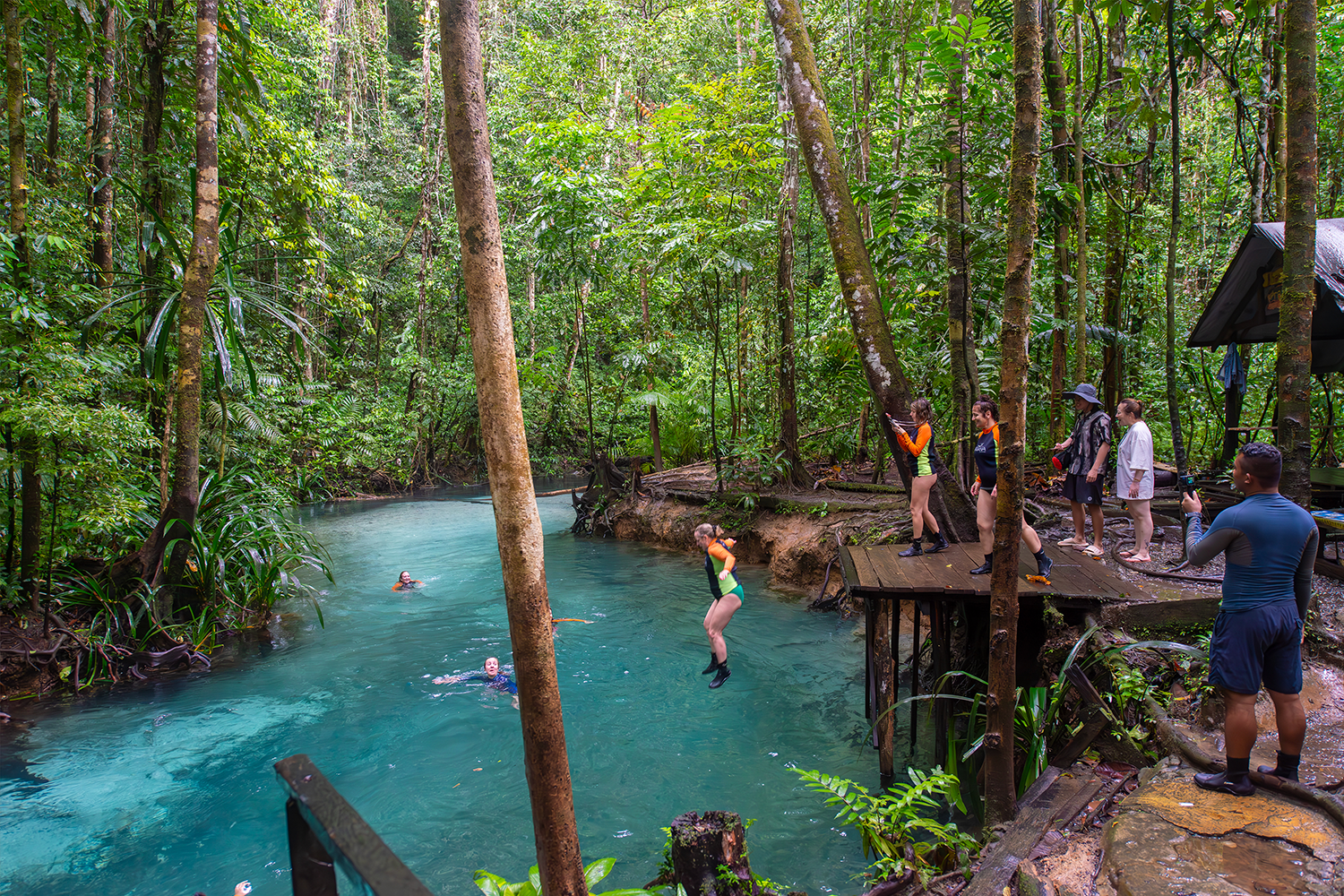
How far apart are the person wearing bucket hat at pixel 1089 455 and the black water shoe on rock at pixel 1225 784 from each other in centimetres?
331

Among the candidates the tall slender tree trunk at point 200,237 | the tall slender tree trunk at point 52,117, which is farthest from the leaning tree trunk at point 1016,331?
the tall slender tree trunk at point 52,117

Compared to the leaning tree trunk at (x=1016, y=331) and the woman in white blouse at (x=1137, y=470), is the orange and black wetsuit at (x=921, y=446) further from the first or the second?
the leaning tree trunk at (x=1016, y=331)

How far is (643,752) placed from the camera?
6.70m

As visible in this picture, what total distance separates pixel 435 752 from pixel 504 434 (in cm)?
546

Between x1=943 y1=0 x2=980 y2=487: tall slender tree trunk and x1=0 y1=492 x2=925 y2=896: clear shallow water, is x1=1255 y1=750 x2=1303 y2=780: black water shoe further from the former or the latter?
x1=943 y1=0 x2=980 y2=487: tall slender tree trunk

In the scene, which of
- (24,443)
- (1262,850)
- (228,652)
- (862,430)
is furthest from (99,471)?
(862,430)

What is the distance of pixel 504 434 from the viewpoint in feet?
8.13

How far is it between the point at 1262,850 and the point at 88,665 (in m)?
9.28

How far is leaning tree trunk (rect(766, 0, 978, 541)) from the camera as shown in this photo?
7.34 m

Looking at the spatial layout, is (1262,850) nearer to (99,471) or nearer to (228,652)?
(99,471)

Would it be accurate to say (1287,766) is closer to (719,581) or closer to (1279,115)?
(719,581)

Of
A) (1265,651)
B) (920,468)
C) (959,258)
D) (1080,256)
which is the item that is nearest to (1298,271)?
(1265,651)

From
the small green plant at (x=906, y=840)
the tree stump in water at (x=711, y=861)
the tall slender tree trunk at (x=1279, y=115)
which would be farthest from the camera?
the tall slender tree trunk at (x=1279, y=115)

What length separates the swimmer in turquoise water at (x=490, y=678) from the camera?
316 inches
